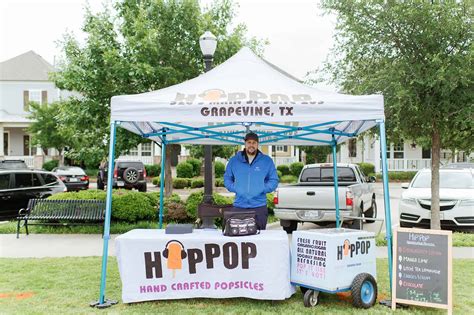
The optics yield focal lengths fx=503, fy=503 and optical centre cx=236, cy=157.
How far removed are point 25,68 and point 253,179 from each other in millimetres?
42943

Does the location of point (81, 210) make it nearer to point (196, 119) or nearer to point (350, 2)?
point (196, 119)

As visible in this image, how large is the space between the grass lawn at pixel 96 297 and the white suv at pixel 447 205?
12.8ft

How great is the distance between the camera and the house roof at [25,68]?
143 feet

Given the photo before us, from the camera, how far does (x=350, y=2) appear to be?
35.0 ft

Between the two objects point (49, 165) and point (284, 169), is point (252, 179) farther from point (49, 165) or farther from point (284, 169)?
point (49, 165)

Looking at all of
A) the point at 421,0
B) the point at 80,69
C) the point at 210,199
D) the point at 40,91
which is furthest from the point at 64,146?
the point at 421,0

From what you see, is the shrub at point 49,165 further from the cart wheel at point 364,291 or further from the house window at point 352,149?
the cart wheel at point 364,291

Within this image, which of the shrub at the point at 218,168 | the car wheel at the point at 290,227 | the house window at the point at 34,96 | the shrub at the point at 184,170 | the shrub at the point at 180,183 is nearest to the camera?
the car wheel at the point at 290,227

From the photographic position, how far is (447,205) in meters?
12.5

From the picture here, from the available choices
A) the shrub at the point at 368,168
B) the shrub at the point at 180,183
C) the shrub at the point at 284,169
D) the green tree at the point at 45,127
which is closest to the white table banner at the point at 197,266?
the shrub at the point at 180,183

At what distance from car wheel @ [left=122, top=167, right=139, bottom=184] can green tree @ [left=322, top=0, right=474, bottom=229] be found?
16980mm

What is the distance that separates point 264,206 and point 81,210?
22.4ft

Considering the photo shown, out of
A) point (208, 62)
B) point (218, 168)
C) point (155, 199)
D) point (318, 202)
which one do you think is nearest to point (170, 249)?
point (208, 62)

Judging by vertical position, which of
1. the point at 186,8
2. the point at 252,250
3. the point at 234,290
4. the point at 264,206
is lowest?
the point at 234,290
